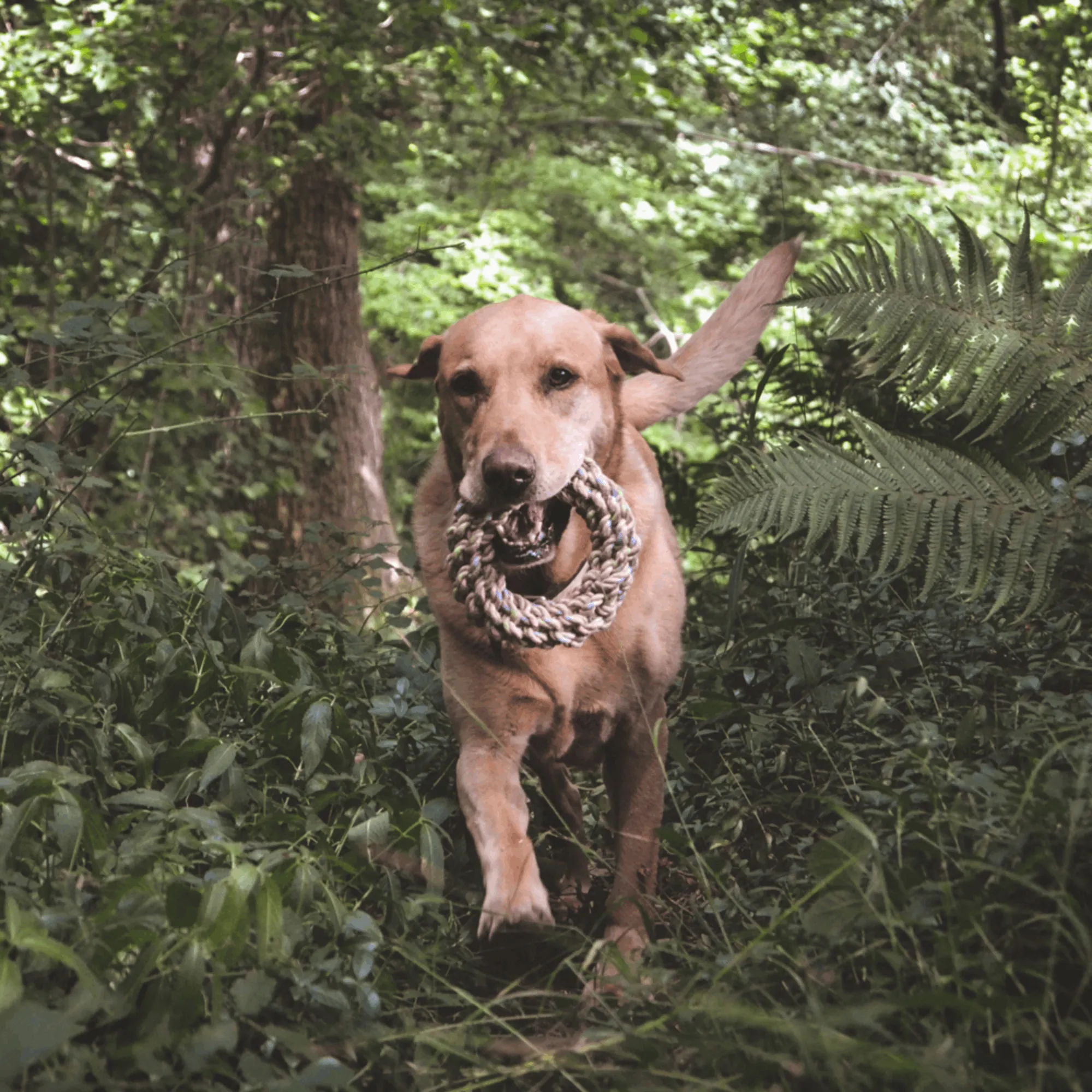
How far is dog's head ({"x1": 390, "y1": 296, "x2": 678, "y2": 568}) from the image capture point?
9.67 ft

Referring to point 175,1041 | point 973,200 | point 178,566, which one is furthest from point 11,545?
point 973,200

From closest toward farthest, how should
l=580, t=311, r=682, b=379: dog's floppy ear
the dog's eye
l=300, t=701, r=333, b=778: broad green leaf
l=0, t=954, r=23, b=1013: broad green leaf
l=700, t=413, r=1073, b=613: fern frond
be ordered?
l=0, t=954, r=23, b=1013: broad green leaf → l=300, t=701, r=333, b=778: broad green leaf → l=700, t=413, r=1073, b=613: fern frond → the dog's eye → l=580, t=311, r=682, b=379: dog's floppy ear

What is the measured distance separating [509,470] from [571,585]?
1.13 feet

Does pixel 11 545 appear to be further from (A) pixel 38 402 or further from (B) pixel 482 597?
(B) pixel 482 597

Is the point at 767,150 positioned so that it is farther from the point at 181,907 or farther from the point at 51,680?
the point at 181,907

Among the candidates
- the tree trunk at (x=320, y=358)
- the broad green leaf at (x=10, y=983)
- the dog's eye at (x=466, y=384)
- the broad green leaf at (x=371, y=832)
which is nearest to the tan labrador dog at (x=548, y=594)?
the dog's eye at (x=466, y=384)

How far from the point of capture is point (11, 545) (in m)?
3.65

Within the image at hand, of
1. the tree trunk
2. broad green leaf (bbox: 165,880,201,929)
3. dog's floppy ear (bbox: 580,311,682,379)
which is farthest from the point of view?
the tree trunk

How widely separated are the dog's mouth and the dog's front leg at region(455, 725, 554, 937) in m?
0.45

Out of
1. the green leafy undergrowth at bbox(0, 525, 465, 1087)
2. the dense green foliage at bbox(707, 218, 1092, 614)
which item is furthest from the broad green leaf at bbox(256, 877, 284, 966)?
the dense green foliage at bbox(707, 218, 1092, 614)

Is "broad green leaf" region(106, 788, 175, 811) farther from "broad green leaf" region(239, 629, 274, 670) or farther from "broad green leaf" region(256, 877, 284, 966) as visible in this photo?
"broad green leaf" region(239, 629, 274, 670)

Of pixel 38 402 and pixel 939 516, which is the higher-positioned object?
pixel 939 516

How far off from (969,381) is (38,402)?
293 cm

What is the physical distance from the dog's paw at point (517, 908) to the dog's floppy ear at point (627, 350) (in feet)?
4.92
